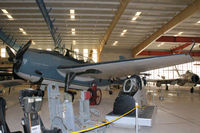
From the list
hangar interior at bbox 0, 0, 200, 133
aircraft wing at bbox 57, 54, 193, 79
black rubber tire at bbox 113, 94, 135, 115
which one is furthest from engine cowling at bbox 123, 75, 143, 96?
hangar interior at bbox 0, 0, 200, 133

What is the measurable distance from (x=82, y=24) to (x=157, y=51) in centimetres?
1754

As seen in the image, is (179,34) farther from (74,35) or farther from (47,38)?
(47,38)

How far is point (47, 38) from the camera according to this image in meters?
20.9

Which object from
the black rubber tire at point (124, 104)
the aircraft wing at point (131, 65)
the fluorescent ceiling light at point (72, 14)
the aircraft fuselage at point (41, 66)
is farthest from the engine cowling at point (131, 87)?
the fluorescent ceiling light at point (72, 14)

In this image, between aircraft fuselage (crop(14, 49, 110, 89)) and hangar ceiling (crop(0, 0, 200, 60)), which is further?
hangar ceiling (crop(0, 0, 200, 60))

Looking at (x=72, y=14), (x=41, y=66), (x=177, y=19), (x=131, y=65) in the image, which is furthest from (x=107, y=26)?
(x=131, y=65)

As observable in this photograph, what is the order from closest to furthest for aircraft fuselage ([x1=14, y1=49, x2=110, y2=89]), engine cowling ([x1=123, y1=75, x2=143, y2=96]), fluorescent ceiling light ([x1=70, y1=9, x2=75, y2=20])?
engine cowling ([x1=123, y1=75, x2=143, y2=96])
aircraft fuselage ([x1=14, y1=49, x2=110, y2=89])
fluorescent ceiling light ([x1=70, y1=9, x2=75, y2=20])

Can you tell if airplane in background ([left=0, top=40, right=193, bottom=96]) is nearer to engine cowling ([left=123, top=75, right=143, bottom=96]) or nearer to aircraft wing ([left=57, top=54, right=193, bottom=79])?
aircraft wing ([left=57, top=54, right=193, bottom=79])

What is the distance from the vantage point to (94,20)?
15422mm

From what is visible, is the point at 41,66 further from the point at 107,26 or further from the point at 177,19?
the point at 177,19

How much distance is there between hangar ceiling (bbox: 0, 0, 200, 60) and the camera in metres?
12.6

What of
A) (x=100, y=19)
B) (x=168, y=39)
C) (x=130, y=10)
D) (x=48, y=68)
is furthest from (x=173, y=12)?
(x=48, y=68)

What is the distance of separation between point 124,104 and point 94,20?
478 inches

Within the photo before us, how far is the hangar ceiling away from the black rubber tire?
30.4 feet
